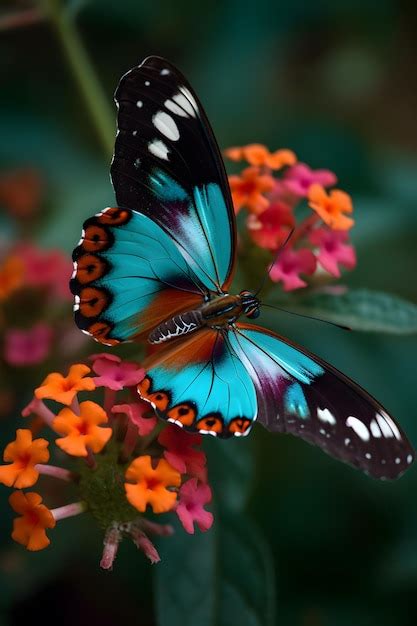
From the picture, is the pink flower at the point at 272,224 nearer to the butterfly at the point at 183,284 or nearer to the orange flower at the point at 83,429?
the butterfly at the point at 183,284

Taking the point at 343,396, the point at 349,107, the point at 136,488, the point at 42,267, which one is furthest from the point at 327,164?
the point at 136,488

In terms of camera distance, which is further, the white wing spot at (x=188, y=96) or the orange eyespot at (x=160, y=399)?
the white wing spot at (x=188, y=96)

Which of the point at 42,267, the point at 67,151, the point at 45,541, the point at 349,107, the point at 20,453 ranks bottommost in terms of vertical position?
the point at 45,541

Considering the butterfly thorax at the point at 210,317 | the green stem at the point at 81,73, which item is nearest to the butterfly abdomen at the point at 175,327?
the butterfly thorax at the point at 210,317

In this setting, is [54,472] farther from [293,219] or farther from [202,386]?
[293,219]

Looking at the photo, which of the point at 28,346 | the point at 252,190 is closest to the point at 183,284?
the point at 252,190

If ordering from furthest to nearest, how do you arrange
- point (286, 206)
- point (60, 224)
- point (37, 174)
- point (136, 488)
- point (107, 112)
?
point (37, 174), point (60, 224), point (107, 112), point (286, 206), point (136, 488)

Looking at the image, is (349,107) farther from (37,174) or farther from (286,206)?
(286,206)
